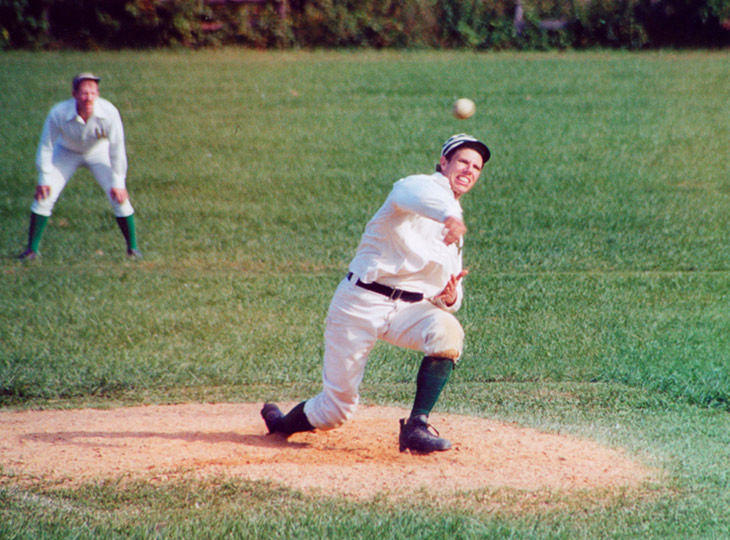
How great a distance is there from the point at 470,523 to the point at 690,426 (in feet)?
8.26

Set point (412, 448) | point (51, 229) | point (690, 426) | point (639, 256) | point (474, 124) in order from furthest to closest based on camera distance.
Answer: point (474, 124), point (51, 229), point (639, 256), point (690, 426), point (412, 448)

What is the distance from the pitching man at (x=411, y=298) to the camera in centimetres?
578

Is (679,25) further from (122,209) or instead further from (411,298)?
(411,298)

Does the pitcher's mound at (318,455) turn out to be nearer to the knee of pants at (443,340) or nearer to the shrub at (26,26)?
the knee of pants at (443,340)

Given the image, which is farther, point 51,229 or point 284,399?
point 51,229

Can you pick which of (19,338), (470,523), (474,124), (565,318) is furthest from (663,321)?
(474,124)

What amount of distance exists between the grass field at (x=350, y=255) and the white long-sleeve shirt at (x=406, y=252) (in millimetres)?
1305

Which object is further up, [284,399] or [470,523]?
[470,523]

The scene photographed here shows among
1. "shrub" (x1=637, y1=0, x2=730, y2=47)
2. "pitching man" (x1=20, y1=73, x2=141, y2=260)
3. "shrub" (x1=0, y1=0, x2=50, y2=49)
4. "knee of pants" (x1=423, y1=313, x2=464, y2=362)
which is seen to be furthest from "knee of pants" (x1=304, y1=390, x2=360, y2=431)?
"shrub" (x1=637, y1=0, x2=730, y2=47)

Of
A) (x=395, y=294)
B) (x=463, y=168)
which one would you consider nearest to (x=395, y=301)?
(x=395, y=294)

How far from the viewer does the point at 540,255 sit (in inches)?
522

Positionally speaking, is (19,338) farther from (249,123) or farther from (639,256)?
(249,123)

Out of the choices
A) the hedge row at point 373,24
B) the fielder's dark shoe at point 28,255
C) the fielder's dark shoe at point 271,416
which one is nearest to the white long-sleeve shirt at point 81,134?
the fielder's dark shoe at point 28,255

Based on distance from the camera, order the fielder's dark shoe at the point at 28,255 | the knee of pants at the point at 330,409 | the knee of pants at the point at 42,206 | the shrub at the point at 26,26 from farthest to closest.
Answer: the shrub at the point at 26,26 < the fielder's dark shoe at the point at 28,255 < the knee of pants at the point at 42,206 < the knee of pants at the point at 330,409
